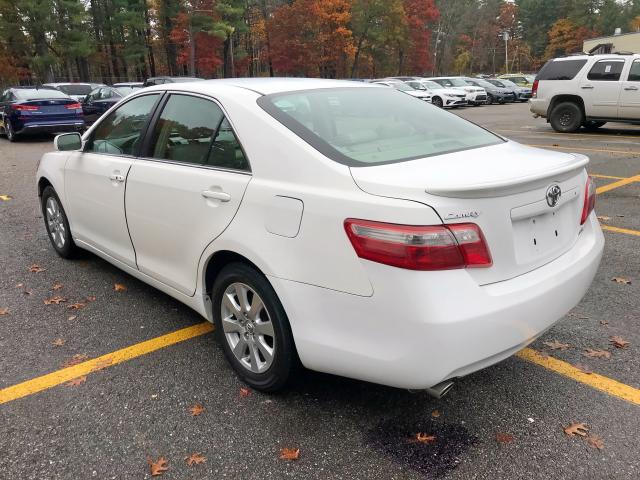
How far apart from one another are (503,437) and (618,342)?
1.30 meters

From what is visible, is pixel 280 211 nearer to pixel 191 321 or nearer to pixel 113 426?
pixel 113 426

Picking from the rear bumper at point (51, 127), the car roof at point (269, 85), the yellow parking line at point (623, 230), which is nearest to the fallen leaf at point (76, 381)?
the car roof at point (269, 85)

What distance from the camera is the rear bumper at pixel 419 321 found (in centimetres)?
211

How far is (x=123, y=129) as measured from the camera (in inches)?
155

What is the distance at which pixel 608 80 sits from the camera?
43.2ft

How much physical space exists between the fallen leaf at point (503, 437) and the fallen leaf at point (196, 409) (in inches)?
57.2

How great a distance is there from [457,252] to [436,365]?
45 cm

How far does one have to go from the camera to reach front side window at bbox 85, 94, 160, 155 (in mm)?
3695

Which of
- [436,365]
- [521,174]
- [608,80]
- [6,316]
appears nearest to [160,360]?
[6,316]

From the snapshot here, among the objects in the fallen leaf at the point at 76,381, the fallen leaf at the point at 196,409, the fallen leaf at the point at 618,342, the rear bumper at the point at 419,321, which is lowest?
the fallen leaf at the point at 196,409

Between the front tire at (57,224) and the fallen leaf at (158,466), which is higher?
the front tire at (57,224)

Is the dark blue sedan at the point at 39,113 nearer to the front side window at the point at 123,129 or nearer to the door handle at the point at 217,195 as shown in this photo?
the front side window at the point at 123,129

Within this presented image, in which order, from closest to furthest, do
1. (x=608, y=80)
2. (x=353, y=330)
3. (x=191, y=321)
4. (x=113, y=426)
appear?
(x=353, y=330)
(x=113, y=426)
(x=191, y=321)
(x=608, y=80)

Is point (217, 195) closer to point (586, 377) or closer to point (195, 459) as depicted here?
point (195, 459)
